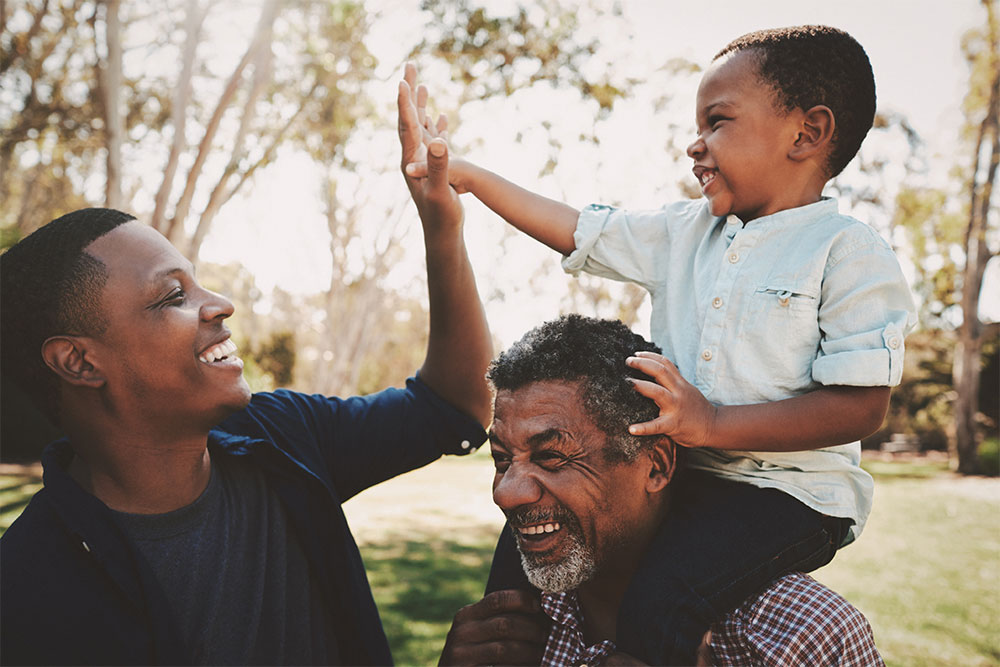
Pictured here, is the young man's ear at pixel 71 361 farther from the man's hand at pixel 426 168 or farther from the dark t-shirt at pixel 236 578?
the man's hand at pixel 426 168

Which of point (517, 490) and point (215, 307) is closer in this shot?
point (517, 490)

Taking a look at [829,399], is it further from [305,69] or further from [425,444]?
[305,69]

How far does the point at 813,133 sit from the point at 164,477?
7.83 feet

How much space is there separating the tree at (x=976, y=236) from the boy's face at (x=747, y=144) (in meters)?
21.8

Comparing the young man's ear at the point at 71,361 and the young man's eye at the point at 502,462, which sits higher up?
the young man's ear at the point at 71,361

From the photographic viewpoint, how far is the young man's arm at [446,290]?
2689 millimetres

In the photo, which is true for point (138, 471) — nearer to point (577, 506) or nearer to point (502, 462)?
point (502, 462)

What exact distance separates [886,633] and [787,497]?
6015 millimetres

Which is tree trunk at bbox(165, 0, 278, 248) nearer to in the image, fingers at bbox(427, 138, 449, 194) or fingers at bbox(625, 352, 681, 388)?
fingers at bbox(427, 138, 449, 194)

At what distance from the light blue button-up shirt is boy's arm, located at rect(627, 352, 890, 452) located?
73 millimetres

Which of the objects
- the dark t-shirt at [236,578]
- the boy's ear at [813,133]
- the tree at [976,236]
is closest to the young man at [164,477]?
the dark t-shirt at [236,578]

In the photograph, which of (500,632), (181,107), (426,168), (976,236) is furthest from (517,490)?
(976,236)

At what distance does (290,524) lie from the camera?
2.54 metres

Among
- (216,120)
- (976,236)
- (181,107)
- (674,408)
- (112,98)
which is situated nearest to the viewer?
(674,408)
